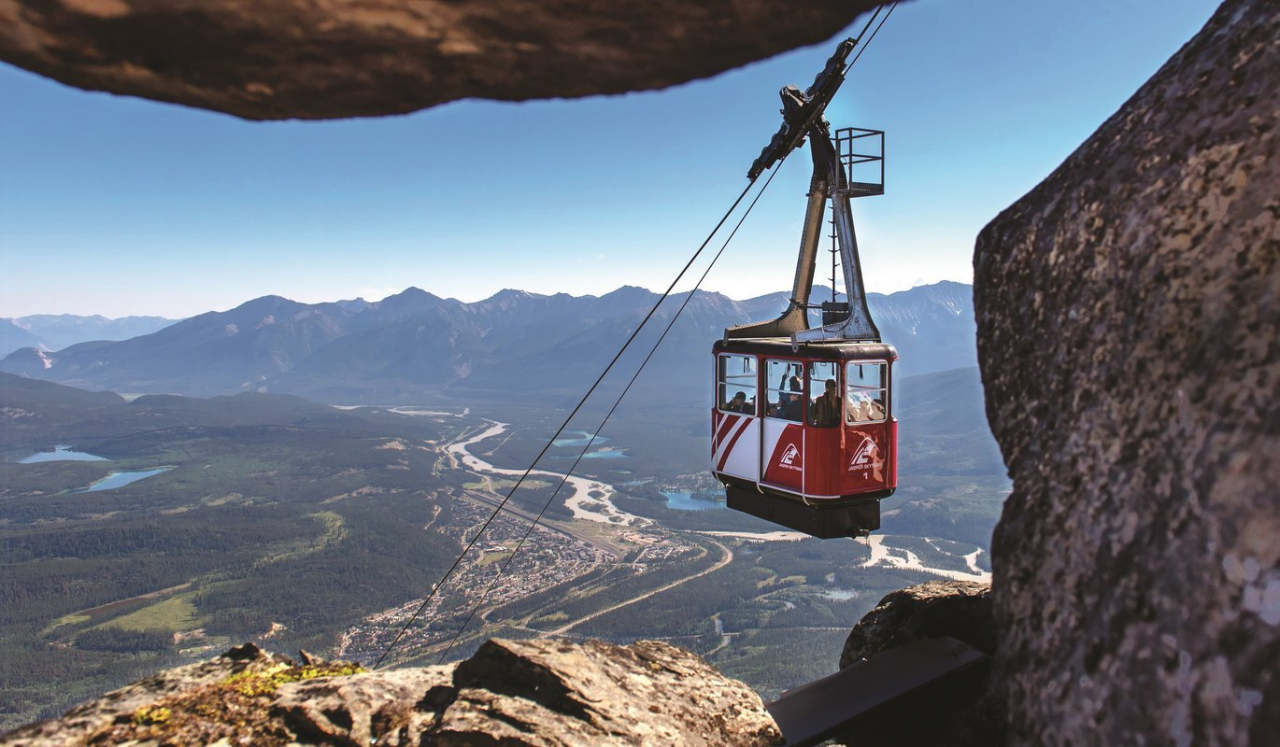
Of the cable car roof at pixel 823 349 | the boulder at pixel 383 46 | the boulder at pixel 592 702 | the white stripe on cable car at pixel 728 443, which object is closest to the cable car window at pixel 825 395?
the cable car roof at pixel 823 349

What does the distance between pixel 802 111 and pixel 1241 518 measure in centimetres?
1204

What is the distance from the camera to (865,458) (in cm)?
1265

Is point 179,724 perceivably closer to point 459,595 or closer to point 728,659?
point 728,659

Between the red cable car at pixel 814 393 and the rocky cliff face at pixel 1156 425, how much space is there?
22.7 feet

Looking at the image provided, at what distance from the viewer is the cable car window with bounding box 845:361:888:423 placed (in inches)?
496

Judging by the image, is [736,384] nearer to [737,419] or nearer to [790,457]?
[737,419]

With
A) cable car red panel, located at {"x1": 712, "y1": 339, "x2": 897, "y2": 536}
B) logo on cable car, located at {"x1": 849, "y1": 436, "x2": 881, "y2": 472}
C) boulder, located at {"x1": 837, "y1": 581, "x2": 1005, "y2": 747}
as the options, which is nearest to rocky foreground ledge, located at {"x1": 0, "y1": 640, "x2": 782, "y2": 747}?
boulder, located at {"x1": 837, "y1": 581, "x2": 1005, "y2": 747}

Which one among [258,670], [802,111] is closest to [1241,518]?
[258,670]

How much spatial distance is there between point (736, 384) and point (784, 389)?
124 cm

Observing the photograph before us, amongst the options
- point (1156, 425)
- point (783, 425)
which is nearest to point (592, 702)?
point (1156, 425)

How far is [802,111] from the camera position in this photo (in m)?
13.8

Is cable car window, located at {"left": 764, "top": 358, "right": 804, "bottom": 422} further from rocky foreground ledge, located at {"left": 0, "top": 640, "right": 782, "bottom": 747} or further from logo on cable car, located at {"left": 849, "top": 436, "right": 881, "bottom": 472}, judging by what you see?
rocky foreground ledge, located at {"left": 0, "top": 640, "right": 782, "bottom": 747}

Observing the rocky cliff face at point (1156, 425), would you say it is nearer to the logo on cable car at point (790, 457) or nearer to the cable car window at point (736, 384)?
the logo on cable car at point (790, 457)

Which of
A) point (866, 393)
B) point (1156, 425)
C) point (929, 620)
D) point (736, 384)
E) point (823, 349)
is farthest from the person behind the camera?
point (736, 384)
